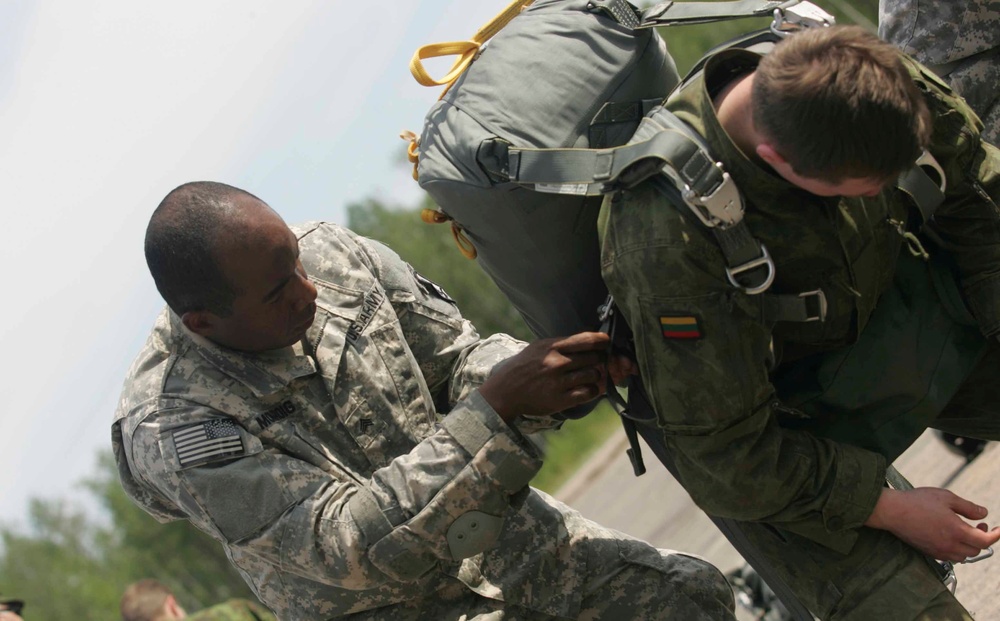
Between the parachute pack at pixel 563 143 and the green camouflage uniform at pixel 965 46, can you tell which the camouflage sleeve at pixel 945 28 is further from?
the parachute pack at pixel 563 143

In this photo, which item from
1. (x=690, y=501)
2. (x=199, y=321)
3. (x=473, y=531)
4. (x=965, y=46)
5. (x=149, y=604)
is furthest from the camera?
(x=690, y=501)

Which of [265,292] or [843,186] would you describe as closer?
[843,186]

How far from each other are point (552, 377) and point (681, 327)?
480mm

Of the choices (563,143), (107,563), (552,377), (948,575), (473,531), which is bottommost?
(107,563)

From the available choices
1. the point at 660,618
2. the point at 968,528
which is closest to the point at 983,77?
the point at 968,528

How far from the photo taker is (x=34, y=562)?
2072 inches

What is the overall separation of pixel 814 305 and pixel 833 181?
420 millimetres

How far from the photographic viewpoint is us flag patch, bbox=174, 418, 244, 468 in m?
3.49

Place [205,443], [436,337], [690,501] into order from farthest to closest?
[690,501] → [436,337] → [205,443]

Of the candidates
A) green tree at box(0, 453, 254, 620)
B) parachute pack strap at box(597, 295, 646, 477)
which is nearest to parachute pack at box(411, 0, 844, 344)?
A: parachute pack strap at box(597, 295, 646, 477)

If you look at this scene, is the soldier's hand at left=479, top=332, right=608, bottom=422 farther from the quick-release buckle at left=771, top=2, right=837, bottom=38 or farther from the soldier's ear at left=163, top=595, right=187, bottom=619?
the soldier's ear at left=163, top=595, right=187, bottom=619

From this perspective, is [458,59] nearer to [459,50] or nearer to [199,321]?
[459,50]

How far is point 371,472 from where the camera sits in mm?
3773

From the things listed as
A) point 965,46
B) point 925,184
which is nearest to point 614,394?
point 925,184
